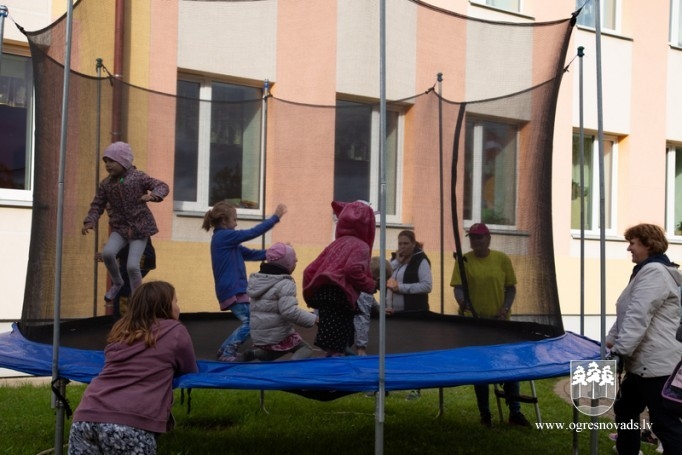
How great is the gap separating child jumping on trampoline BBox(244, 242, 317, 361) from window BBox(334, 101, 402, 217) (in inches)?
17.6

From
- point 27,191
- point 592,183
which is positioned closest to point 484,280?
point 27,191

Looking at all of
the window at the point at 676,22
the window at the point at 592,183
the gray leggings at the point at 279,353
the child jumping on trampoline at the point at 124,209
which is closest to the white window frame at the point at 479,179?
the gray leggings at the point at 279,353

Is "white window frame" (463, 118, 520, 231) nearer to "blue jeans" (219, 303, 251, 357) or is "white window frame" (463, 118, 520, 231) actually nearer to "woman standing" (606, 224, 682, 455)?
"woman standing" (606, 224, 682, 455)

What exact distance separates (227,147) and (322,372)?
1.36 metres

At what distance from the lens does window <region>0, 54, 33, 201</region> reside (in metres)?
5.78

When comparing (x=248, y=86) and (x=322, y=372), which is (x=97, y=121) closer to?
(x=248, y=86)

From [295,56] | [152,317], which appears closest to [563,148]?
[295,56]

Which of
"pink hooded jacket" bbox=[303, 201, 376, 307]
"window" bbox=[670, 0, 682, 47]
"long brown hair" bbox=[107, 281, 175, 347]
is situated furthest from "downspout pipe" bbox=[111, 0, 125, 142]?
"window" bbox=[670, 0, 682, 47]

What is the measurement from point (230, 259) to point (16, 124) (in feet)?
10.2

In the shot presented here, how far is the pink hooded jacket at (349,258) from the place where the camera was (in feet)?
10.8

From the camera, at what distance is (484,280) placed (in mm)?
3662

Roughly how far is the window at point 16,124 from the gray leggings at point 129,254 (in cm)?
250

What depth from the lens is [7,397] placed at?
503cm

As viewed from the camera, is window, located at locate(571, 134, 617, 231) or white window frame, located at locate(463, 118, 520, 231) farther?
window, located at locate(571, 134, 617, 231)
